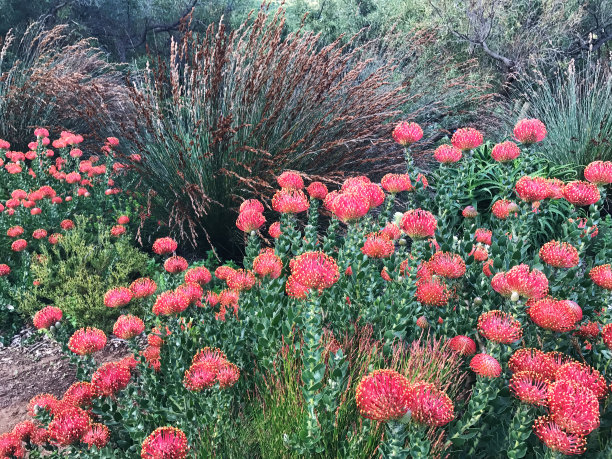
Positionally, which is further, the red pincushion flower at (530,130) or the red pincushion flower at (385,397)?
the red pincushion flower at (530,130)

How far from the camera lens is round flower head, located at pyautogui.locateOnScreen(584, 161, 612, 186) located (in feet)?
6.27

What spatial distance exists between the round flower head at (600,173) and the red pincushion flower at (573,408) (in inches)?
45.3

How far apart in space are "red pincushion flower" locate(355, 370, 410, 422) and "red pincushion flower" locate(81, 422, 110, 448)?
838 millimetres

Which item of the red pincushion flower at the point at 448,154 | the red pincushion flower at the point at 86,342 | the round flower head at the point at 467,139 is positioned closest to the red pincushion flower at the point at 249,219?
the red pincushion flower at the point at 86,342

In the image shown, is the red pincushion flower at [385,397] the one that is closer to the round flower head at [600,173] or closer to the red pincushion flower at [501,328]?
the red pincushion flower at [501,328]

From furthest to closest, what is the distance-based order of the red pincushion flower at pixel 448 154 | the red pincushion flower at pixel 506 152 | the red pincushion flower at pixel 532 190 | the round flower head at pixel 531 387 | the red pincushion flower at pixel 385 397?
the red pincushion flower at pixel 448 154 → the red pincushion flower at pixel 506 152 → the red pincushion flower at pixel 532 190 → the round flower head at pixel 531 387 → the red pincushion flower at pixel 385 397

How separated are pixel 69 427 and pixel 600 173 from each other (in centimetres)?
217

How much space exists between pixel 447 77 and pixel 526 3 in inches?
98.1

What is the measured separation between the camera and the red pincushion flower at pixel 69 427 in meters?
1.33

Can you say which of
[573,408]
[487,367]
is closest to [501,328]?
[487,367]

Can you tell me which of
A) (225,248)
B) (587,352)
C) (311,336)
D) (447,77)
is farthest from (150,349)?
(447,77)

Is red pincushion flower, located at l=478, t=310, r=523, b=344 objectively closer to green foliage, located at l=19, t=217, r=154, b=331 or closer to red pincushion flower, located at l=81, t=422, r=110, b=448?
red pincushion flower, located at l=81, t=422, r=110, b=448

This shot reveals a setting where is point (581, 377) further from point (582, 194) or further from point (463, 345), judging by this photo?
point (582, 194)

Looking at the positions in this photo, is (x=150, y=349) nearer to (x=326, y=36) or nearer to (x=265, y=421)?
(x=265, y=421)
